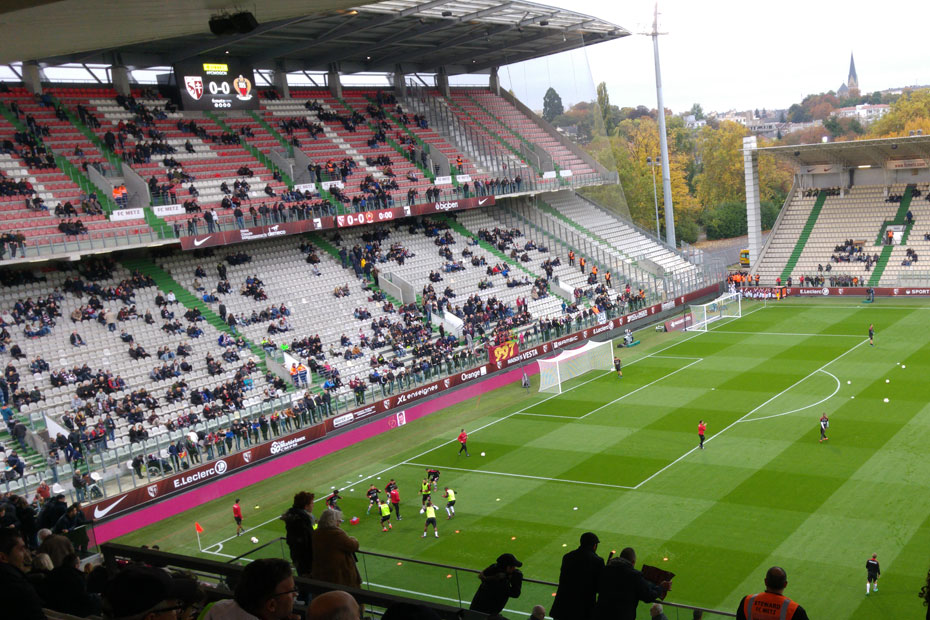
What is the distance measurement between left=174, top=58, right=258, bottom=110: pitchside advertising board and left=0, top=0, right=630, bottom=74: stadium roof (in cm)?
83

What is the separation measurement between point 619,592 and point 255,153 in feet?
144

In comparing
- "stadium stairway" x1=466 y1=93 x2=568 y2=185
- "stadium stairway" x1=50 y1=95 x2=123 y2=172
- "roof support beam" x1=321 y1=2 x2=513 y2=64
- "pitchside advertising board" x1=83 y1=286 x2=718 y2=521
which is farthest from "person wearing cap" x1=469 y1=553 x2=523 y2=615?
"stadium stairway" x1=466 y1=93 x2=568 y2=185

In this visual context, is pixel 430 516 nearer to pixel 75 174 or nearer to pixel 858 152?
pixel 75 174

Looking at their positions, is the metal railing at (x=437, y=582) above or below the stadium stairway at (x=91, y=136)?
below

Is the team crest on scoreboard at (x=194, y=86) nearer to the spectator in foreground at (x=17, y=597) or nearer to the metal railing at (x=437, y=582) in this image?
the metal railing at (x=437, y=582)

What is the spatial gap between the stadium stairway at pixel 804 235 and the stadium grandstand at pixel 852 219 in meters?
0.07

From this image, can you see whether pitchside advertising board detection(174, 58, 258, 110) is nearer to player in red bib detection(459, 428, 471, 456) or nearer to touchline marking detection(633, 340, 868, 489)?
player in red bib detection(459, 428, 471, 456)

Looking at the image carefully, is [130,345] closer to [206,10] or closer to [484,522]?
[484,522]

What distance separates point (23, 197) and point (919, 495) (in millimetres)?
35235

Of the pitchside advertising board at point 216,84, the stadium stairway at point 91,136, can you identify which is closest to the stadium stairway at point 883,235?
the pitchside advertising board at point 216,84

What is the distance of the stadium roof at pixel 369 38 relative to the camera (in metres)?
12.0

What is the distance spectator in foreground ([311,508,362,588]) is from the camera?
7.87 meters

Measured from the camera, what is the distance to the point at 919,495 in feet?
80.0

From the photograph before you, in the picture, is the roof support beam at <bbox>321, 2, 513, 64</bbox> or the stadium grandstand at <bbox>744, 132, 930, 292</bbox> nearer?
the roof support beam at <bbox>321, 2, 513, 64</bbox>
